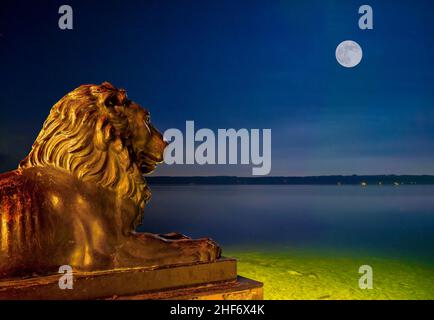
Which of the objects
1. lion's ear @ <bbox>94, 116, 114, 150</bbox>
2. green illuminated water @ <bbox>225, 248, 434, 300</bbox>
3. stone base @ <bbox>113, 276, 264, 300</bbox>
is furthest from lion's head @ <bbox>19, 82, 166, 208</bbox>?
green illuminated water @ <bbox>225, 248, 434, 300</bbox>

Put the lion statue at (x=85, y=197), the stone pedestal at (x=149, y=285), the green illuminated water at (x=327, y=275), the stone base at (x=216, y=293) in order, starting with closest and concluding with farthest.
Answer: the stone pedestal at (x=149, y=285) < the lion statue at (x=85, y=197) < the stone base at (x=216, y=293) < the green illuminated water at (x=327, y=275)

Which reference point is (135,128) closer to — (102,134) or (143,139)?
(143,139)

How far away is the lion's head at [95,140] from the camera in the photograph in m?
3.00

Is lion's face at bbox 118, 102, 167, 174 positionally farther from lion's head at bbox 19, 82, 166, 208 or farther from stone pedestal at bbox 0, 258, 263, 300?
stone pedestal at bbox 0, 258, 263, 300

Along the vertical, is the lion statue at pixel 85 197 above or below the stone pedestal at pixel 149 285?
above

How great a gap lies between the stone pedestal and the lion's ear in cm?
89

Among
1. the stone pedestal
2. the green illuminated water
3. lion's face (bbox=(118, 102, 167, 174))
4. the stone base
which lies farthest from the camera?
the green illuminated water

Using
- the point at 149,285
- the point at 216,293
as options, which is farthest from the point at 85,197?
the point at 216,293

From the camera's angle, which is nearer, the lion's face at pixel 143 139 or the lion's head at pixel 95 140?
the lion's head at pixel 95 140

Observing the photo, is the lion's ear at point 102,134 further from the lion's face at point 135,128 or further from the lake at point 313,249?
the lake at point 313,249

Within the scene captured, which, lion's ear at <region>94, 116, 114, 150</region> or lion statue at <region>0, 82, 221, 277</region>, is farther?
lion's ear at <region>94, 116, 114, 150</region>

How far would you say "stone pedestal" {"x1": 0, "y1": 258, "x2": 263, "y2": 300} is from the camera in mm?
2646

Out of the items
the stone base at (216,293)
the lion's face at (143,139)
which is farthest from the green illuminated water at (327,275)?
the lion's face at (143,139)

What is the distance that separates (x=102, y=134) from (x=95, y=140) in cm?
7
